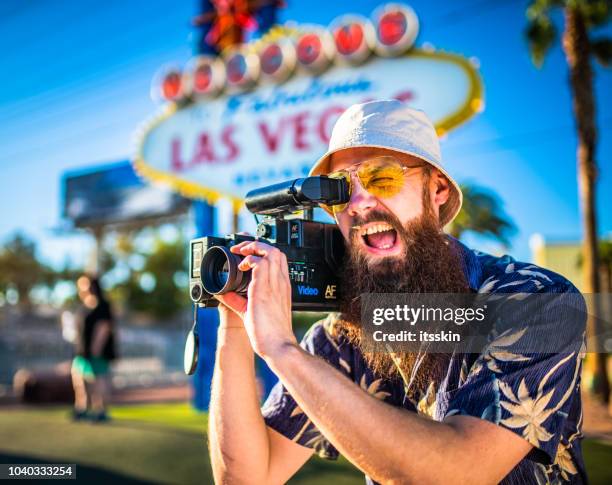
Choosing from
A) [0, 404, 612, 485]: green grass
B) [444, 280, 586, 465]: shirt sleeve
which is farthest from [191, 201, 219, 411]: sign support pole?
[444, 280, 586, 465]: shirt sleeve

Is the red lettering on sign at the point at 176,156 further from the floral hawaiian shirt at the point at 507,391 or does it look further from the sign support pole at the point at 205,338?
the floral hawaiian shirt at the point at 507,391

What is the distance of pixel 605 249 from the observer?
16.5 metres

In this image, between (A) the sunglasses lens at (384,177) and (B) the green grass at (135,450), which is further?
(B) the green grass at (135,450)

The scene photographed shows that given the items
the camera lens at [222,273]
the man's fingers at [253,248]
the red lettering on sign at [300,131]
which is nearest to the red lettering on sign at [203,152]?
the red lettering on sign at [300,131]

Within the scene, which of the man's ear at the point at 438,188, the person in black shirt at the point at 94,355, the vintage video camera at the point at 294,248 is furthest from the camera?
the person in black shirt at the point at 94,355

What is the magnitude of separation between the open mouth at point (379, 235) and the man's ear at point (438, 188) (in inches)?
9.2

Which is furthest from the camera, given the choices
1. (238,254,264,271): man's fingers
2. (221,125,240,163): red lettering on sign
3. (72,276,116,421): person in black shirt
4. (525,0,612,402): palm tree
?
(525,0,612,402): palm tree

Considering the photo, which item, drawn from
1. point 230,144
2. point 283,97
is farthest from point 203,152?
point 283,97

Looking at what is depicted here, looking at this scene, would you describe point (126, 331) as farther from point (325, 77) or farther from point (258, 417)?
point (258, 417)

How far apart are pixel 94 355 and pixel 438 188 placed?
588 centimetres

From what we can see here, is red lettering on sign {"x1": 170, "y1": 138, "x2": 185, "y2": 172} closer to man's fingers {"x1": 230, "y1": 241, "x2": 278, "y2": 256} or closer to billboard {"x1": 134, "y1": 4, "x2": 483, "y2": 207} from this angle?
billboard {"x1": 134, "y1": 4, "x2": 483, "y2": 207}

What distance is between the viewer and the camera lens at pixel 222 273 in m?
1.56

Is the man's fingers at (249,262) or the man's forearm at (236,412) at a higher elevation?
the man's fingers at (249,262)

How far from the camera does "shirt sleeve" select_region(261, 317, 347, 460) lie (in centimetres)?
181
